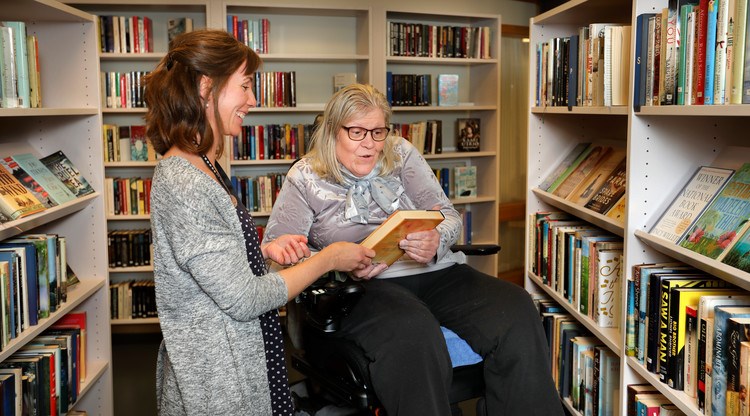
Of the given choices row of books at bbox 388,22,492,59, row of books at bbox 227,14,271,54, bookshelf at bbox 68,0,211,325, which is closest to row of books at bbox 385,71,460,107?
row of books at bbox 388,22,492,59

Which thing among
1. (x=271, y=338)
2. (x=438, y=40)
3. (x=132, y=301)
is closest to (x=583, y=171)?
(x=271, y=338)

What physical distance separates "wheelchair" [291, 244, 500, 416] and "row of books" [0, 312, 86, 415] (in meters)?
0.83

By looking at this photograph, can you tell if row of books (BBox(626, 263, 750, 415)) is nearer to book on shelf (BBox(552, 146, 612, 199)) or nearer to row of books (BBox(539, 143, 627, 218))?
row of books (BBox(539, 143, 627, 218))

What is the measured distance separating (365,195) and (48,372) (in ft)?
3.89

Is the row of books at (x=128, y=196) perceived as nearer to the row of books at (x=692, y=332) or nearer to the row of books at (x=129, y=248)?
the row of books at (x=129, y=248)

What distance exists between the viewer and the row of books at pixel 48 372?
214 centimetres

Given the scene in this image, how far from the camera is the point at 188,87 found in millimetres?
1652

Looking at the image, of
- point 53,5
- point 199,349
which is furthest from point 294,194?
point 53,5

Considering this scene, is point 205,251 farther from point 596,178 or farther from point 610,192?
point 596,178

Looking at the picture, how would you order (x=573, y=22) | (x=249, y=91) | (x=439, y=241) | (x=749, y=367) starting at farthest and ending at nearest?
(x=573, y=22) < (x=439, y=241) < (x=249, y=91) < (x=749, y=367)

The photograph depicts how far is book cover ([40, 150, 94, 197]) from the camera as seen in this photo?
265 centimetres

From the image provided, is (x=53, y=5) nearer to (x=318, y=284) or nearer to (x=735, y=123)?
(x=318, y=284)

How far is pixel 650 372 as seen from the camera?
1.99 metres

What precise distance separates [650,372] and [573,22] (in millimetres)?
1520
